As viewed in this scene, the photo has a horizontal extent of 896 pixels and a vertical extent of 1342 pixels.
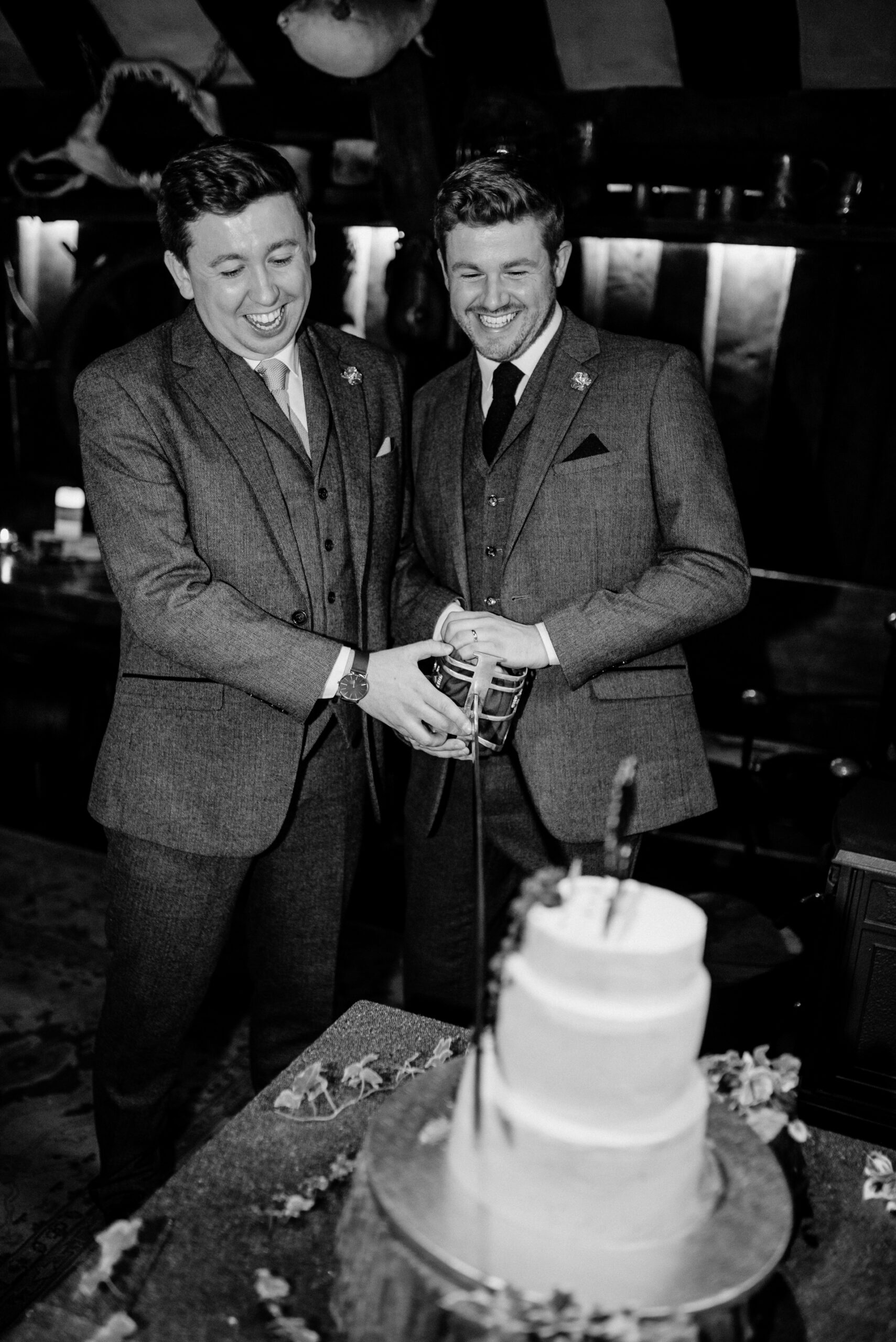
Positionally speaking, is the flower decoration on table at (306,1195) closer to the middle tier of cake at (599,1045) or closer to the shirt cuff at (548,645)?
the middle tier of cake at (599,1045)

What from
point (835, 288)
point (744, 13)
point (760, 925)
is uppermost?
point (744, 13)

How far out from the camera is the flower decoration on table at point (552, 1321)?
1.04 meters

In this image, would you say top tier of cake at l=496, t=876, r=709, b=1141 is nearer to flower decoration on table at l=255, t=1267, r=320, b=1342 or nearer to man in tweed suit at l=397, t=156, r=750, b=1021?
flower decoration on table at l=255, t=1267, r=320, b=1342

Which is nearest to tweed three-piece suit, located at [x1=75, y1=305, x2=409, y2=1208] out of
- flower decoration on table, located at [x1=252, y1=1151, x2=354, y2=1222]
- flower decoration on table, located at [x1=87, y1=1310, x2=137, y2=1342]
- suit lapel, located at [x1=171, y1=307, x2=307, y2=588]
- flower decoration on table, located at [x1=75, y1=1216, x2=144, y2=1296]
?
suit lapel, located at [x1=171, y1=307, x2=307, y2=588]

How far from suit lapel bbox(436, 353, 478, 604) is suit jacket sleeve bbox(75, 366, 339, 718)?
30 centimetres

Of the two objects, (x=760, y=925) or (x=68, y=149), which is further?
(x=68, y=149)

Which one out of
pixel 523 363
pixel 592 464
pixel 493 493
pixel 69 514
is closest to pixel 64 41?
pixel 69 514

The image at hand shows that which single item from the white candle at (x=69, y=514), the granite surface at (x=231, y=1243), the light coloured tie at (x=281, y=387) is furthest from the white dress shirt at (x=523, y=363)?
the white candle at (x=69, y=514)

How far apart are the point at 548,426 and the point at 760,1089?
1142 mm

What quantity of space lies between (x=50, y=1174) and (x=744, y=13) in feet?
12.1

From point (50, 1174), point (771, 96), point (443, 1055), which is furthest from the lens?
point (771, 96)

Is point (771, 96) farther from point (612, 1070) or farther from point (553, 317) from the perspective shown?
point (612, 1070)

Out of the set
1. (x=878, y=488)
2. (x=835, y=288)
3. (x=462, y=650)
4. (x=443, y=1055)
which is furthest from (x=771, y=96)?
(x=443, y=1055)

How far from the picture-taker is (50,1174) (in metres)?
2.55
